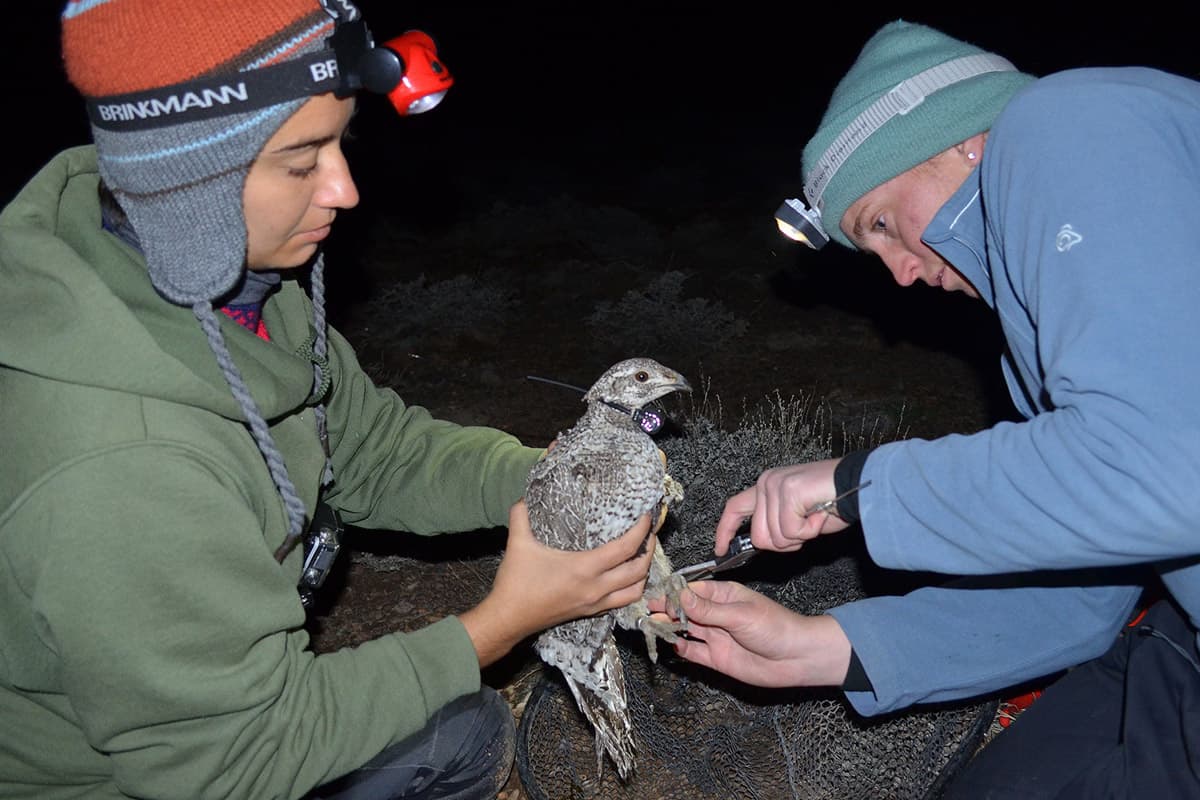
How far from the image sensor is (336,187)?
2330 mm

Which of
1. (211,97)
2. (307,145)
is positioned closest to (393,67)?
(307,145)

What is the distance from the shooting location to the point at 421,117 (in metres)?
15.5

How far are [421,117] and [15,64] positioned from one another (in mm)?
8819

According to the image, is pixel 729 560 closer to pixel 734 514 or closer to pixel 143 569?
pixel 734 514

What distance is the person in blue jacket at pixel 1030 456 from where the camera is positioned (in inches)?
77.7

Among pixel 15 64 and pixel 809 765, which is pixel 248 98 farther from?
pixel 15 64

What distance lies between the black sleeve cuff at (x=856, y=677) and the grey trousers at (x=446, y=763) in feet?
4.35

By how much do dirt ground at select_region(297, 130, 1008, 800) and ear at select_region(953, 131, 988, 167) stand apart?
3.32 meters

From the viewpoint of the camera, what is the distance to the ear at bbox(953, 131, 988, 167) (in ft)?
8.89

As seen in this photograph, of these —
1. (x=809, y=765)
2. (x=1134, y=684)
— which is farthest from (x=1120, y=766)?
(x=809, y=765)

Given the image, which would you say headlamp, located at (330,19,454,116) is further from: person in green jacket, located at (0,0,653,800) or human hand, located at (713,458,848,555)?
human hand, located at (713,458,848,555)

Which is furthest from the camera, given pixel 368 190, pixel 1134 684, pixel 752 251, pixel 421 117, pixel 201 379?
pixel 421 117

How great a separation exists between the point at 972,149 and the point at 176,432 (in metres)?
2.34

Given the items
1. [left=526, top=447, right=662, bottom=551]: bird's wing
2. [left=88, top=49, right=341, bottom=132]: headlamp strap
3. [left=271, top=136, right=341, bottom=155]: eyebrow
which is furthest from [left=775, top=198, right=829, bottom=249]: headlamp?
[left=88, top=49, right=341, bottom=132]: headlamp strap
